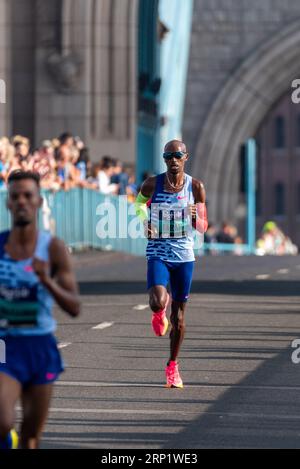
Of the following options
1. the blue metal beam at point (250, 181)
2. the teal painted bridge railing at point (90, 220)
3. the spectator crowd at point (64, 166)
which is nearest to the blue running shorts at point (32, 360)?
the spectator crowd at point (64, 166)

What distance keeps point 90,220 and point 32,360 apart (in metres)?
23.7

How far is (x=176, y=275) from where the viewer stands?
12.6 meters

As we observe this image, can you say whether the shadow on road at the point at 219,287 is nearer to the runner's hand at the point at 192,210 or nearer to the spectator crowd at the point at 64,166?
the spectator crowd at the point at 64,166

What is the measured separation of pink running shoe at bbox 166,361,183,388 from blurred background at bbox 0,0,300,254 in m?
11.0

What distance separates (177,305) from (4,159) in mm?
11071

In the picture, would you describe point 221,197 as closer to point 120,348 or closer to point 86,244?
point 86,244

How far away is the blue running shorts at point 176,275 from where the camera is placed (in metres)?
12.5

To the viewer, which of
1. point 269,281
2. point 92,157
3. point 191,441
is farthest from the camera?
point 92,157

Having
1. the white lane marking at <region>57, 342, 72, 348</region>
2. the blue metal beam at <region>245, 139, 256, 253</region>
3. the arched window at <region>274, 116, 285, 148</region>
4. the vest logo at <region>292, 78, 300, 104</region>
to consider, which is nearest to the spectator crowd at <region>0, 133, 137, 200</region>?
the vest logo at <region>292, 78, 300, 104</region>

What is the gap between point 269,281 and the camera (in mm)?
25281

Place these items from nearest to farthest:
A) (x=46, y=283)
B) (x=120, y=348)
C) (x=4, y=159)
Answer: (x=46, y=283) < (x=120, y=348) < (x=4, y=159)

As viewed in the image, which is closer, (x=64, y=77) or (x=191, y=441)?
(x=191, y=441)

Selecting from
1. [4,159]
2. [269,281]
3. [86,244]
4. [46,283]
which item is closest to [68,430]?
[46,283]

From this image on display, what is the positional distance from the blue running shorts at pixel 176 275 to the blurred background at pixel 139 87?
34.7 feet
